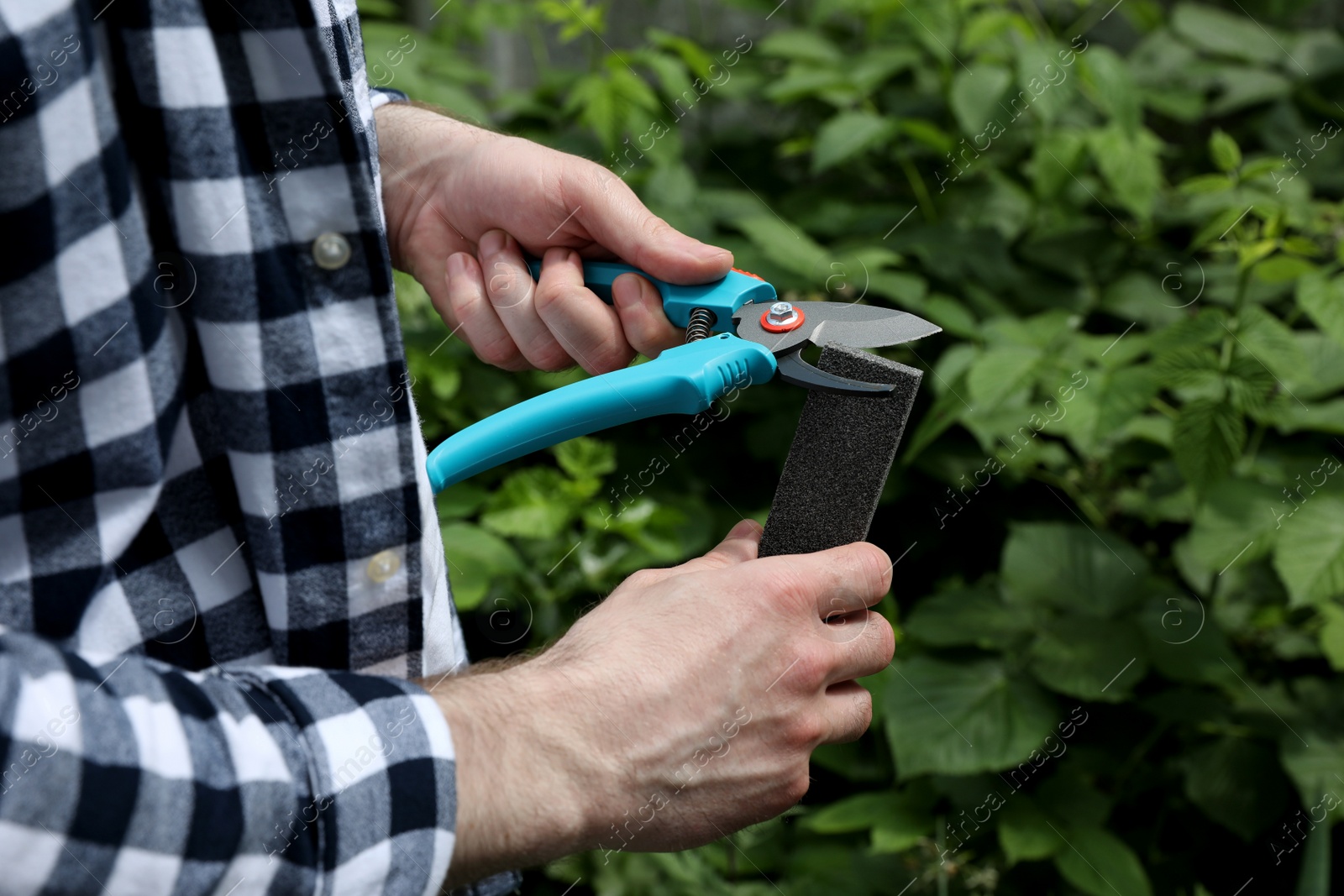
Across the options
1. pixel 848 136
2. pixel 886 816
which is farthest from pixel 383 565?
pixel 848 136

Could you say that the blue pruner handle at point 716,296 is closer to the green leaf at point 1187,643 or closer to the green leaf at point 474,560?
the green leaf at point 474,560

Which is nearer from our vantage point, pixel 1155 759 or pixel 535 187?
pixel 535 187

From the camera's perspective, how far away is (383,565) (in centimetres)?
67

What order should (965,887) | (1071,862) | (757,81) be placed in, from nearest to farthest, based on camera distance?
(1071,862)
(965,887)
(757,81)

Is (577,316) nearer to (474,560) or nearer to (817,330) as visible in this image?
(817,330)

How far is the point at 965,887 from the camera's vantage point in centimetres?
156

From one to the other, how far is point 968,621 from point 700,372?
3.30ft

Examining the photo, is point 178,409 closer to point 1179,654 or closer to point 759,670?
point 759,670

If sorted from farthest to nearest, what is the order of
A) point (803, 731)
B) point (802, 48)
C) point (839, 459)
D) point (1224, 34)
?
point (1224, 34) → point (802, 48) → point (839, 459) → point (803, 731)

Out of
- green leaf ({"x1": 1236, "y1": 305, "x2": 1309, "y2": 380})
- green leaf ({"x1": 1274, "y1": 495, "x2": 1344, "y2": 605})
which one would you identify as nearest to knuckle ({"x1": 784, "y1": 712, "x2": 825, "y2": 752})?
green leaf ({"x1": 1274, "y1": 495, "x2": 1344, "y2": 605})

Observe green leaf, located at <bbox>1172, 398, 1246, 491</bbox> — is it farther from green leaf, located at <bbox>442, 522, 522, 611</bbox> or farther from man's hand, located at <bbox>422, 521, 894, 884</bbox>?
green leaf, located at <bbox>442, 522, 522, 611</bbox>

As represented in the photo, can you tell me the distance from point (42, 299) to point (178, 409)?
12 centimetres

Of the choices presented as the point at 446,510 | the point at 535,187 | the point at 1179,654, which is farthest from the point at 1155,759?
the point at 535,187

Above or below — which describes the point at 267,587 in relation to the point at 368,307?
below
